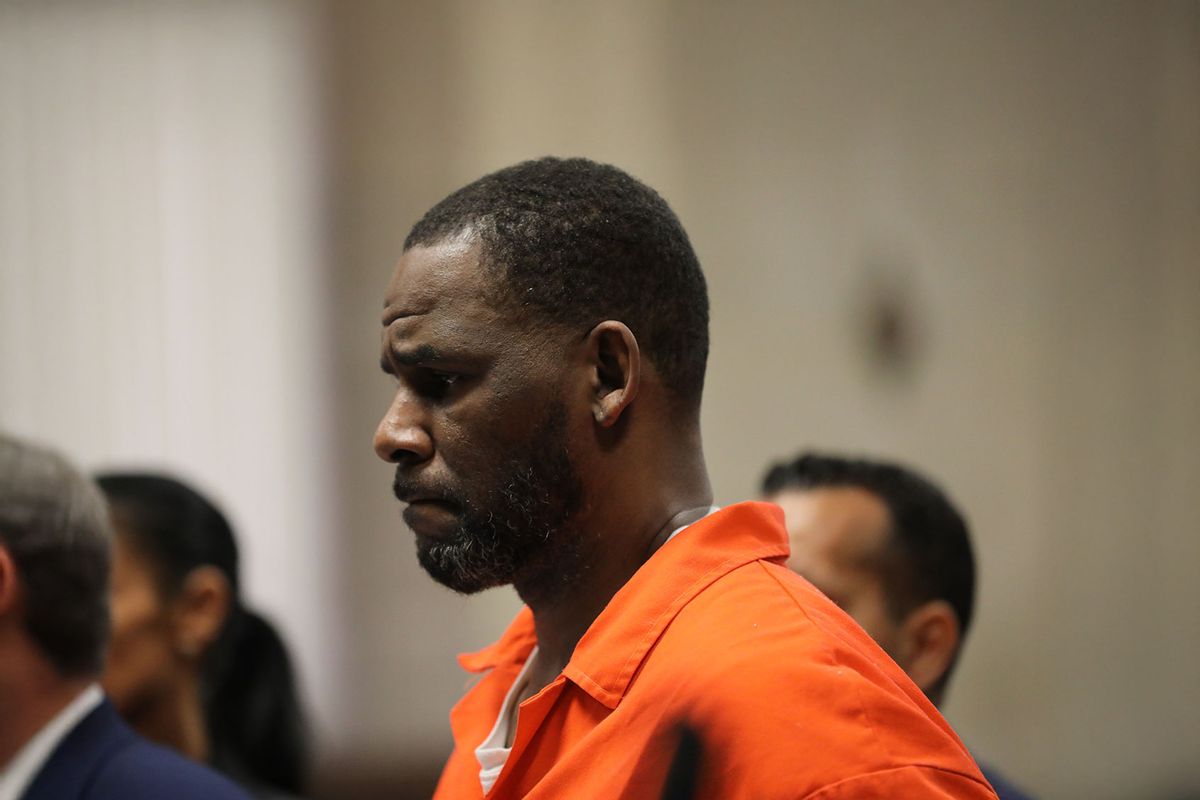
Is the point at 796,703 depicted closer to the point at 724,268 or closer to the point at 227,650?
the point at 227,650

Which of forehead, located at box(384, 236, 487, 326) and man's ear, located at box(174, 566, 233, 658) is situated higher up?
forehead, located at box(384, 236, 487, 326)

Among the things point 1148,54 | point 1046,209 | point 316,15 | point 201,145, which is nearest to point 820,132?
point 1046,209

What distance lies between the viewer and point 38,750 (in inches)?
70.5

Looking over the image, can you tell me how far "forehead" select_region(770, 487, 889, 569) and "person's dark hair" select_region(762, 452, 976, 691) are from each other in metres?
0.02

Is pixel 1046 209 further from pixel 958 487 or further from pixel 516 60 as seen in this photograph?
pixel 516 60

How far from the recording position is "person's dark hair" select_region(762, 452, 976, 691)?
2.01 metres

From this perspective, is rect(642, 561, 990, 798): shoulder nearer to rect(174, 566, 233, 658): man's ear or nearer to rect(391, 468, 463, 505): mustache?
rect(391, 468, 463, 505): mustache

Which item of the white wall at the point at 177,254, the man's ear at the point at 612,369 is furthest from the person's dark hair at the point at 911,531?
the white wall at the point at 177,254

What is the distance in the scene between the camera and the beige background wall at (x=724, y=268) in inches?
160

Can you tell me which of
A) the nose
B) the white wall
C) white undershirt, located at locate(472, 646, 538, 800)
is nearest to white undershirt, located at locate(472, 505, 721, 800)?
white undershirt, located at locate(472, 646, 538, 800)

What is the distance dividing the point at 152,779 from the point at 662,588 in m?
0.87

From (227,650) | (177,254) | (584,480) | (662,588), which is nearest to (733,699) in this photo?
(662,588)

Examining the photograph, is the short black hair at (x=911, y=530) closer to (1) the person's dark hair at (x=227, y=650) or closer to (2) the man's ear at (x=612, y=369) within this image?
(2) the man's ear at (x=612, y=369)

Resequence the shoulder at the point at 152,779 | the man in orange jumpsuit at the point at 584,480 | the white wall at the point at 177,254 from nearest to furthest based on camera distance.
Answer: the man in orange jumpsuit at the point at 584,480 → the shoulder at the point at 152,779 → the white wall at the point at 177,254
